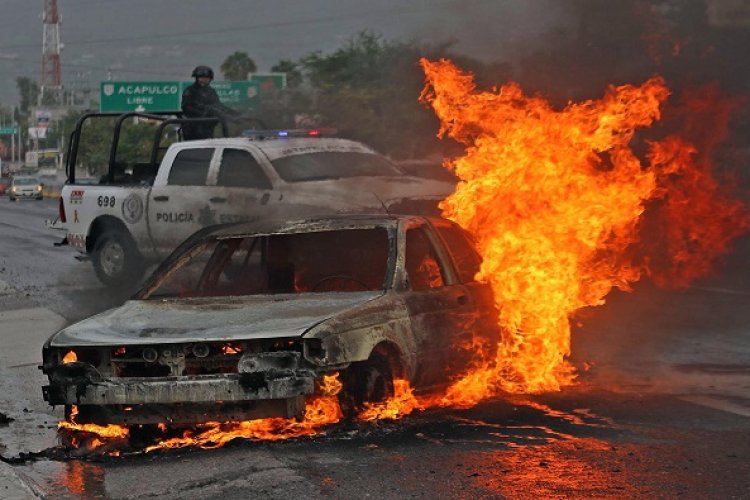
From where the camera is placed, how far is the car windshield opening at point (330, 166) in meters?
13.7

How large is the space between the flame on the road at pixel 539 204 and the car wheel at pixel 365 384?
89cm

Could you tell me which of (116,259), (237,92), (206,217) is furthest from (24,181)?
(206,217)

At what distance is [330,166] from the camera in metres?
13.9

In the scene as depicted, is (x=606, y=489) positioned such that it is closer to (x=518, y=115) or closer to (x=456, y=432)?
(x=456, y=432)

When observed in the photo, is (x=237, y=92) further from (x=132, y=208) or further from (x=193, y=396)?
(x=193, y=396)

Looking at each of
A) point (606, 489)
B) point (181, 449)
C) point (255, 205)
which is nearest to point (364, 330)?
point (181, 449)

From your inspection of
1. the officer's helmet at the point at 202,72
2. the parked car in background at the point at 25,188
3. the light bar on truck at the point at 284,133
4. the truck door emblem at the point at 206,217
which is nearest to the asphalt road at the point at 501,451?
the truck door emblem at the point at 206,217

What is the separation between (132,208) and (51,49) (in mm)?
132105

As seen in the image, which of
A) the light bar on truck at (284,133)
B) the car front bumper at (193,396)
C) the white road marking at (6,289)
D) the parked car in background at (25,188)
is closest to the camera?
the car front bumper at (193,396)

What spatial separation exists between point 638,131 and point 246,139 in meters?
4.26

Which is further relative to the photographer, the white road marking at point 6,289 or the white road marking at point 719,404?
the white road marking at point 6,289

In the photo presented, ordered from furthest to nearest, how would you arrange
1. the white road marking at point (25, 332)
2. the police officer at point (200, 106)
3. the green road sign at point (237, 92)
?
the green road sign at point (237, 92) → the police officer at point (200, 106) → the white road marking at point (25, 332)

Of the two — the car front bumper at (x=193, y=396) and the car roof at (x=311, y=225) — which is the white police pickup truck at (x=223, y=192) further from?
the car front bumper at (x=193, y=396)

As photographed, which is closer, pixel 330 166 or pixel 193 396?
pixel 193 396
